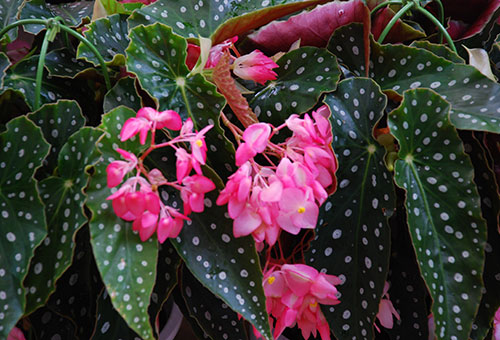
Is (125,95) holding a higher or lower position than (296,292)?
higher

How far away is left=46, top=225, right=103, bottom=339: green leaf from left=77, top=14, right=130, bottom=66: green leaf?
0.24 meters

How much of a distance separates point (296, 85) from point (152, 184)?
0.27 m

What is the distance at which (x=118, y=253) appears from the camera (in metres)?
0.48

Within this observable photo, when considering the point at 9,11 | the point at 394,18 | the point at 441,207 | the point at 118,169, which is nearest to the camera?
the point at 118,169

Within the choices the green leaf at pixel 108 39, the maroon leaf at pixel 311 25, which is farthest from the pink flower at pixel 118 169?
the maroon leaf at pixel 311 25

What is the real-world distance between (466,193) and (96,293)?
485 millimetres

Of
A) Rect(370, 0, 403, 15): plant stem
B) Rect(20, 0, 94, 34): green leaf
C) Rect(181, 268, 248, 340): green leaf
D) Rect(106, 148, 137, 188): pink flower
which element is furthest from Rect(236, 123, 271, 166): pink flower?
Rect(20, 0, 94, 34): green leaf

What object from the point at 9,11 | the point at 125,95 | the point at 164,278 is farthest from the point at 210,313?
the point at 9,11

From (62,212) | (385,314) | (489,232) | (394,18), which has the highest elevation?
(394,18)

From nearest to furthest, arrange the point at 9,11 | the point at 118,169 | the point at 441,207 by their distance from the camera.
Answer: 1. the point at 118,169
2. the point at 441,207
3. the point at 9,11

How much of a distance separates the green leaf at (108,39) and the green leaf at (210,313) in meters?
0.32

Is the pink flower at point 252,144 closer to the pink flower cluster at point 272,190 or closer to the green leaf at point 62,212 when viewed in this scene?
the pink flower cluster at point 272,190

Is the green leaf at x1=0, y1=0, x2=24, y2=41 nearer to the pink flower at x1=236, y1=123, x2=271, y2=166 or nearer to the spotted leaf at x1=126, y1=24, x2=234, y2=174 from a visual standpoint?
the spotted leaf at x1=126, y1=24, x2=234, y2=174

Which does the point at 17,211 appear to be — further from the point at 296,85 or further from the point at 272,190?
the point at 296,85
